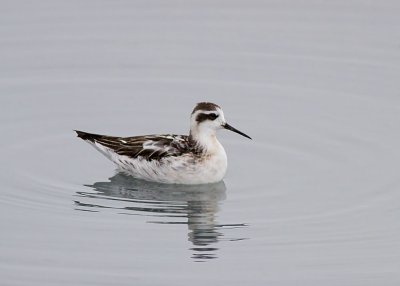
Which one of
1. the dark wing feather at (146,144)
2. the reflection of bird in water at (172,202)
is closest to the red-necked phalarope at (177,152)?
the dark wing feather at (146,144)

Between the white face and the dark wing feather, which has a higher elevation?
the white face

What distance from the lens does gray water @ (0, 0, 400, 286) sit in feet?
61.6

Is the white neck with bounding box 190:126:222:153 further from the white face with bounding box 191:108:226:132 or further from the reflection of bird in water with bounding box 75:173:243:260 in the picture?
the reflection of bird in water with bounding box 75:173:243:260

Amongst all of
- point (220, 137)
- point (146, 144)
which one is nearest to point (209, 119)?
point (146, 144)

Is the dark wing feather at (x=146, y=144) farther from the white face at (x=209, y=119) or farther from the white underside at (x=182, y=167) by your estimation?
the white face at (x=209, y=119)

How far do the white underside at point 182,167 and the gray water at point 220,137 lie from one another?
0.75 feet

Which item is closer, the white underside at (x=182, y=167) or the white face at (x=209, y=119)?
the white underside at (x=182, y=167)

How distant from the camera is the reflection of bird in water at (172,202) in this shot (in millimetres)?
19953

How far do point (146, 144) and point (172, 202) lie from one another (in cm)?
211

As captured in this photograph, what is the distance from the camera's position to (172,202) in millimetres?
21484

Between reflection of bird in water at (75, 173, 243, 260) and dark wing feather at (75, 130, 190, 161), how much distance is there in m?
0.48

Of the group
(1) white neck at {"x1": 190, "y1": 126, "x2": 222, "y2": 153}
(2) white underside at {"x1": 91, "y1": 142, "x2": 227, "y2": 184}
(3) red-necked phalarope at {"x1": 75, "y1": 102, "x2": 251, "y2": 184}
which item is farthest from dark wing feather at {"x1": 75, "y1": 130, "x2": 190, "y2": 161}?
(1) white neck at {"x1": 190, "y1": 126, "x2": 222, "y2": 153}

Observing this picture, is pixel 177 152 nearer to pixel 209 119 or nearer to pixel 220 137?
pixel 209 119

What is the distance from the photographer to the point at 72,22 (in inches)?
1153
